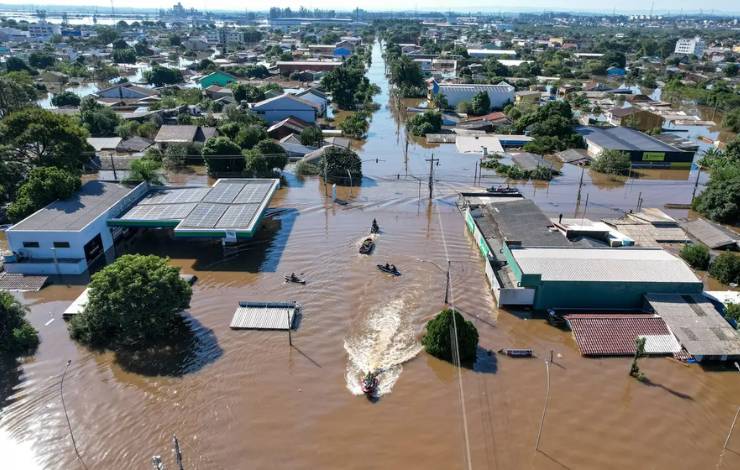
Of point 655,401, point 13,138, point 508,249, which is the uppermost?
point 13,138

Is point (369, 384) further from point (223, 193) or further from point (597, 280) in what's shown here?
point (223, 193)

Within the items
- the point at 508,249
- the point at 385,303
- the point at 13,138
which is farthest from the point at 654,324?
the point at 13,138

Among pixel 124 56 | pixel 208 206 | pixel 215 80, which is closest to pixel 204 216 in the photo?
pixel 208 206

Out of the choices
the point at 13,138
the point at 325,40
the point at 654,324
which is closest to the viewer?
the point at 654,324

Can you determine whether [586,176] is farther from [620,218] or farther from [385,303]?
[385,303]

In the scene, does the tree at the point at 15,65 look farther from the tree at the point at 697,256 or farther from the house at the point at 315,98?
the tree at the point at 697,256
